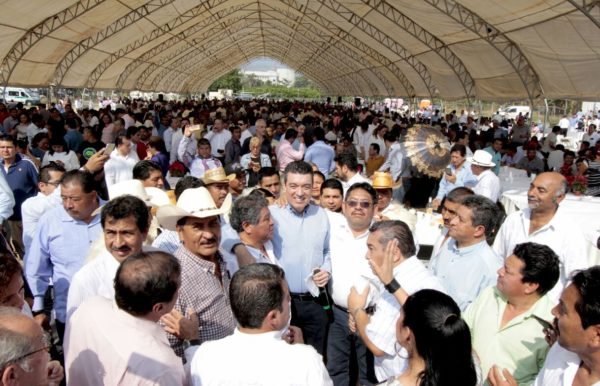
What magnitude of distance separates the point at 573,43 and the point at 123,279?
1205 centimetres

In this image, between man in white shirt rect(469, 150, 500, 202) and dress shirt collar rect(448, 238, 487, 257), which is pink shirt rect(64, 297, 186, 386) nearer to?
dress shirt collar rect(448, 238, 487, 257)

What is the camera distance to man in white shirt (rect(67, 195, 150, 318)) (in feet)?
8.69

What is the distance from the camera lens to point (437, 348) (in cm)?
184

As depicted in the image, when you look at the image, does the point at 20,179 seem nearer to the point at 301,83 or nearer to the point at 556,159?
the point at 556,159

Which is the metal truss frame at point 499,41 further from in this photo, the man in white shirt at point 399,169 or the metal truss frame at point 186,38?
the metal truss frame at point 186,38

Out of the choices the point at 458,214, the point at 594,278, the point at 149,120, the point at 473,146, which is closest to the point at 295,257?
the point at 458,214

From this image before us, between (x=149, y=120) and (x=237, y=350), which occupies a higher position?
(x=149, y=120)

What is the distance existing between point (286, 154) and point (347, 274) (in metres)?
5.08

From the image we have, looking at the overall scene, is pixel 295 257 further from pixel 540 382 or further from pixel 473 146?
pixel 473 146

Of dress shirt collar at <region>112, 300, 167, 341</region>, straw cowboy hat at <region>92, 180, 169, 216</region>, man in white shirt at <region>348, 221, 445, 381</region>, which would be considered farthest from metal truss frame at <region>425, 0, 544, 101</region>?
dress shirt collar at <region>112, 300, 167, 341</region>

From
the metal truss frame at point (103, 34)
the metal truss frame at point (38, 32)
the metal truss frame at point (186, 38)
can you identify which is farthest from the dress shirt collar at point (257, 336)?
the metal truss frame at point (186, 38)

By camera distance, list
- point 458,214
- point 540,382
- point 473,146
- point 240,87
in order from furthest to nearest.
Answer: point 240,87 → point 473,146 → point 458,214 → point 540,382

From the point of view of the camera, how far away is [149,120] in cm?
1294

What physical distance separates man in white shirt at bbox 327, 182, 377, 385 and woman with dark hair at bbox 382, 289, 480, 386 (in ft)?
5.38
